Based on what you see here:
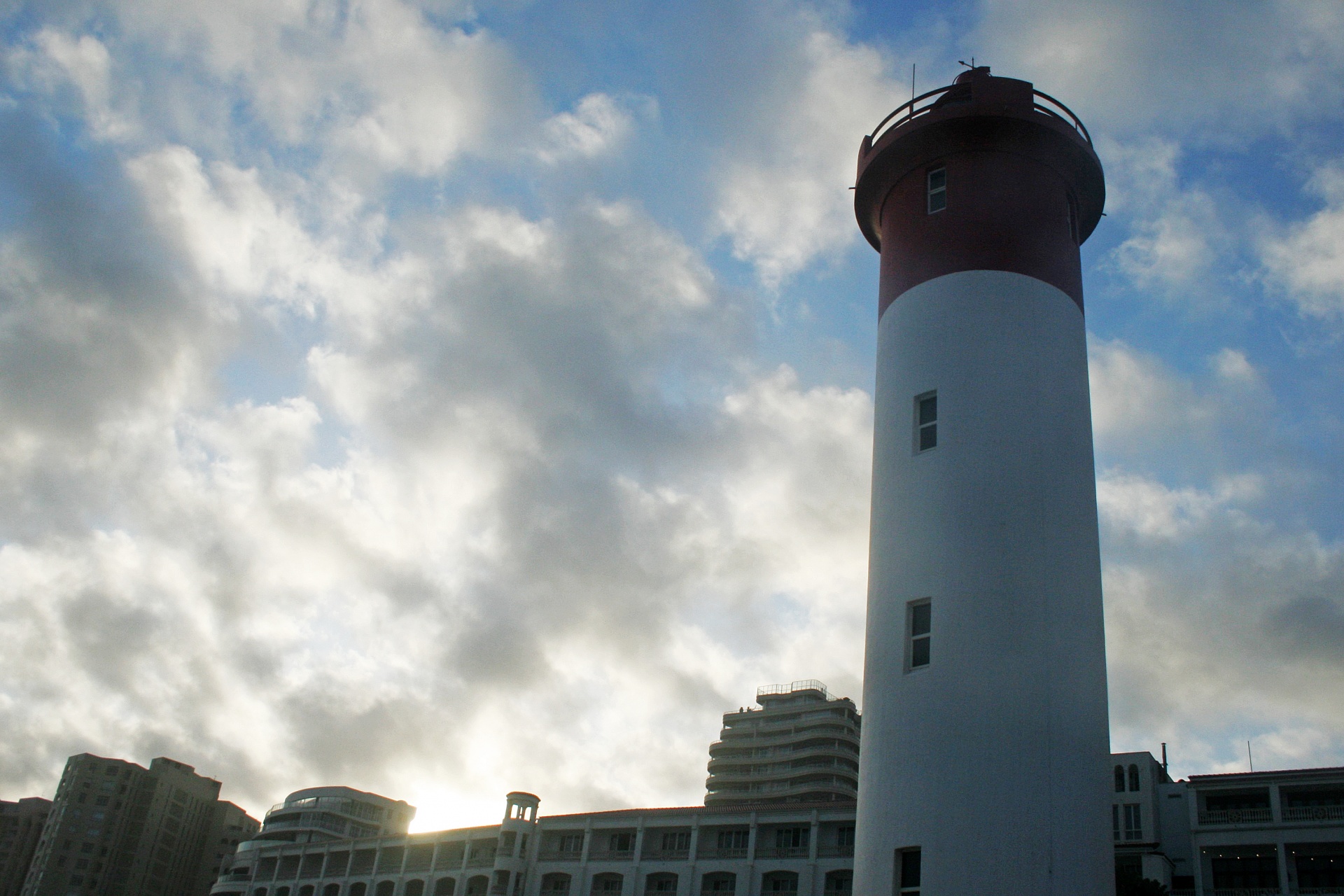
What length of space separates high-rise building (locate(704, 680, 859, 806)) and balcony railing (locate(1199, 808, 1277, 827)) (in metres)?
68.5

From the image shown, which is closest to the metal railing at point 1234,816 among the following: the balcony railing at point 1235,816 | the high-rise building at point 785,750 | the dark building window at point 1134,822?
the balcony railing at point 1235,816

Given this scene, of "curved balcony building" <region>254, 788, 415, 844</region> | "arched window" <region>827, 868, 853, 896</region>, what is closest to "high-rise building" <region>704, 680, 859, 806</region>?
"curved balcony building" <region>254, 788, 415, 844</region>

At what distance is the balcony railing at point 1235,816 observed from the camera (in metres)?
52.8

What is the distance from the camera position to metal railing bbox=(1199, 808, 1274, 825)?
173ft

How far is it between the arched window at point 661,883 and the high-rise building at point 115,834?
102509 millimetres

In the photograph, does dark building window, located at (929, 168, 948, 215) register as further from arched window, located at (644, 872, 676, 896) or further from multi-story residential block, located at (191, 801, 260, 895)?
multi-story residential block, located at (191, 801, 260, 895)

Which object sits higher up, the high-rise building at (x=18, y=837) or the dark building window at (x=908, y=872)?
the high-rise building at (x=18, y=837)

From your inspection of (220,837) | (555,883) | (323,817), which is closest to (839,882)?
(555,883)

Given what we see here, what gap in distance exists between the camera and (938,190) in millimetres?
22391

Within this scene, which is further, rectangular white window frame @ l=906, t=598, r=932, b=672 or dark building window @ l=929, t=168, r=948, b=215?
dark building window @ l=929, t=168, r=948, b=215

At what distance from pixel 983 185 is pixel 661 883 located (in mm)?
57264

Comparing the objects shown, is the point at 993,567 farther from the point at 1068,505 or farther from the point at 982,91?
the point at 982,91

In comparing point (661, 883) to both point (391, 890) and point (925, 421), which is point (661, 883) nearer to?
point (391, 890)

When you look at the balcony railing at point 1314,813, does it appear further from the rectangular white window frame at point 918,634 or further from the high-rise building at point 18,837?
the high-rise building at point 18,837
